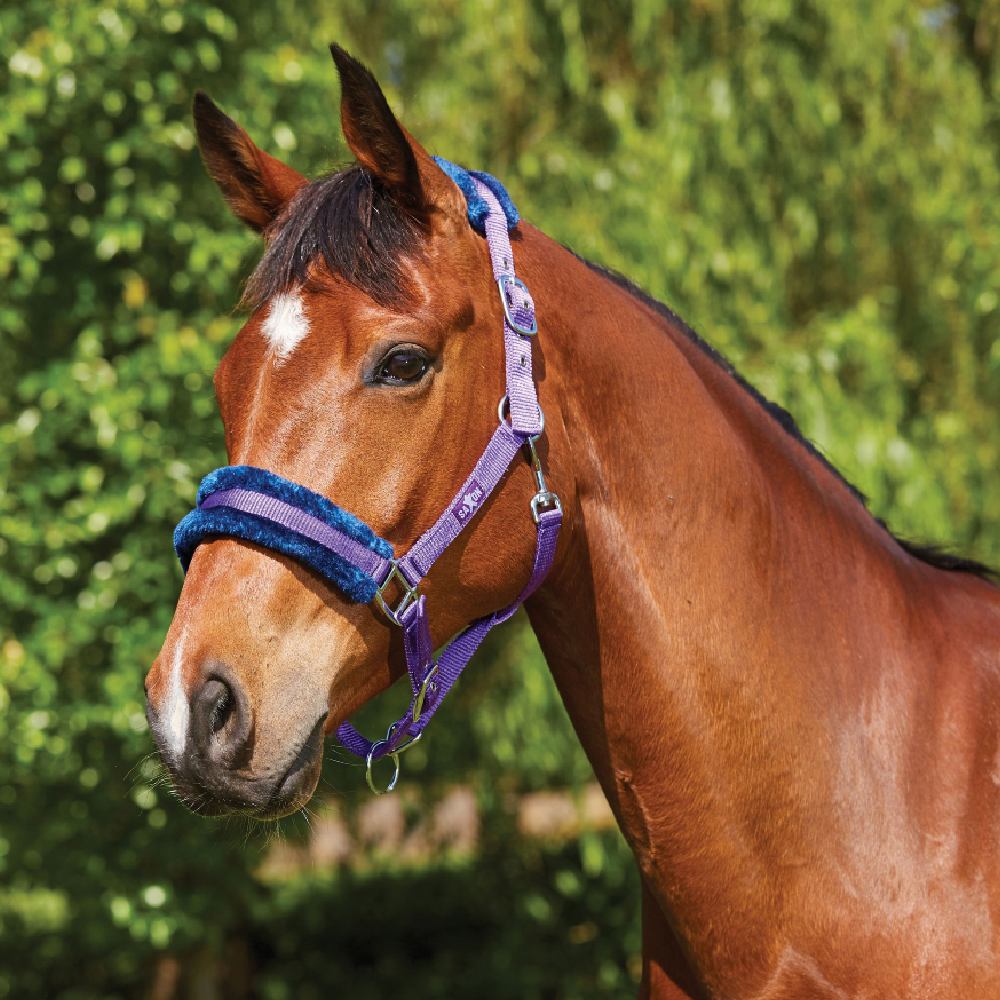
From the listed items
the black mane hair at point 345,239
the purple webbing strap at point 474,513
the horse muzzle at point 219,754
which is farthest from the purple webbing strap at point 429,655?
the black mane hair at point 345,239

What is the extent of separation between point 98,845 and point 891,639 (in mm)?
3356

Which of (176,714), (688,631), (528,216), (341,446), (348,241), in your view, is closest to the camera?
(176,714)

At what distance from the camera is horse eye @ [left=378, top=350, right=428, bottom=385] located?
1.83m

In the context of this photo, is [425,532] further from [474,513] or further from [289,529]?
[289,529]

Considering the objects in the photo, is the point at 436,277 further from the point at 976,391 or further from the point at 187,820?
the point at 976,391

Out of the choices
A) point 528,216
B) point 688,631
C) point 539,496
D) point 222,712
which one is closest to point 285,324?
point 539,496

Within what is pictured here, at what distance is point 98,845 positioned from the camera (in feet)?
14.5

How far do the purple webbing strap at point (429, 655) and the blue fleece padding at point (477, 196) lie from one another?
54cm

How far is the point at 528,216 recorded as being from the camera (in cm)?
509

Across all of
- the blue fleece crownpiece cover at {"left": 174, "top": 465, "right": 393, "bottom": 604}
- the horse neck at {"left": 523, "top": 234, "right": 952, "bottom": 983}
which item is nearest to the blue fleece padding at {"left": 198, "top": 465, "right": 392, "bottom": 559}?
the blue fleece crownpiece cover at {"left": 174, "top": 465, "right": 393, "bottom": 604}

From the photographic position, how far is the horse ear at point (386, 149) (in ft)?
5.90

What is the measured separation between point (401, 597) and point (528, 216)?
352 centimetres

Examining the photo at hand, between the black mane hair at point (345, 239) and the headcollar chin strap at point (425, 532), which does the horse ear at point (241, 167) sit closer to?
the black mane hair at point (345, 239)

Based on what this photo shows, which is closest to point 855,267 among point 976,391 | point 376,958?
point 976,391
